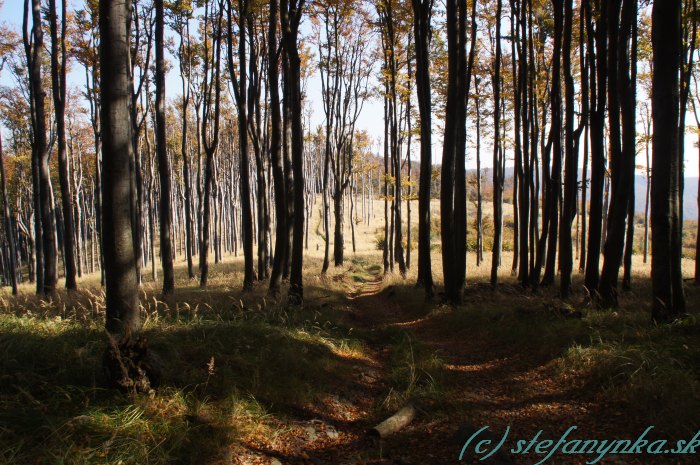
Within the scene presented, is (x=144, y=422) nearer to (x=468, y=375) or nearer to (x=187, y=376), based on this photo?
(x=187, y=376)

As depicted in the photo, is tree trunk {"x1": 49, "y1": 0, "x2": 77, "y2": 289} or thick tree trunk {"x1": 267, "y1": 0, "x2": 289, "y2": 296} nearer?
thick tree trunk {"x1": 267, "y1": 0, "x2": 289, "y2": 296}

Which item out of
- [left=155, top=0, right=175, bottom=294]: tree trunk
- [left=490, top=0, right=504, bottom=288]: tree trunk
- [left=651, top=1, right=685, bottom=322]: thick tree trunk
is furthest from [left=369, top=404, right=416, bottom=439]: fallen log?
[left=155, top=0, right=175, bottom=294]: tree trunk

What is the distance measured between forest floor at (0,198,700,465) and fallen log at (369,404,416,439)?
0.09 metres

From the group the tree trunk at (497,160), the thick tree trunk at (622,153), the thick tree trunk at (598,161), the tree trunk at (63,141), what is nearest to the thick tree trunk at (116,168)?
the thick tree trunk at (622,153)

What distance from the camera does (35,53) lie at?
11.8 meters

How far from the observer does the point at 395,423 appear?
156 inches

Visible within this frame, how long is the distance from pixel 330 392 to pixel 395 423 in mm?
1056

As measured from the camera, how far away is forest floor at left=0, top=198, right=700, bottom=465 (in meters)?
3.18

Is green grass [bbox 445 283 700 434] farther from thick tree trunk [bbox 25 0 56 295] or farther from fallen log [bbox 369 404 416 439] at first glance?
thick tree trunk [bbox 25 0 56 295]

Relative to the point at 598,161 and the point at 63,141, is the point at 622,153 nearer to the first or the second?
the point at 598,161

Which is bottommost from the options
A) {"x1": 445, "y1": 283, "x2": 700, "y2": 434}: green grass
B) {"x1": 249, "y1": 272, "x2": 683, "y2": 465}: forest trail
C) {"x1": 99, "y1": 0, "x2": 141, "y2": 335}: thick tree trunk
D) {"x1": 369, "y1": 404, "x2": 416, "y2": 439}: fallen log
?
{"x1": 249, "y1": 272, "x2": 683, "y2": 465}: forest trail

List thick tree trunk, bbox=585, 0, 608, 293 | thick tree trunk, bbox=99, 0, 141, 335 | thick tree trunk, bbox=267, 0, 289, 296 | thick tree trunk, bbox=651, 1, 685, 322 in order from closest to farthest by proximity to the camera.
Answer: thick tree trunk, bbox=99, 0, 141, 335, thick tree trunk, bbox=651, 1, 685, 322, thick tree trunk, bbox=585, 0, 608, 293, thick tree trunk, bbox=267, 0, 289, 296

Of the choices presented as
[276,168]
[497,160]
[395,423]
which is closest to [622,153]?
[395,423]

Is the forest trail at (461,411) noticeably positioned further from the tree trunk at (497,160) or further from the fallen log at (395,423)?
the tree trunk at (497,160)
